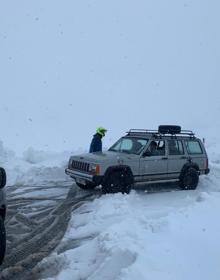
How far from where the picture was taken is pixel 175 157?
47.8 ft

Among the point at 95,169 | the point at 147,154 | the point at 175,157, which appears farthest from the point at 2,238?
the point at 175,157

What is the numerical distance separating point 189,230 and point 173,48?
50.3 meters

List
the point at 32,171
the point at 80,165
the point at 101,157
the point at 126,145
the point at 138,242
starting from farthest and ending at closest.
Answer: the point at 32,171 → the point at 126,145 → the point at 80,165 → the point at 101,157 → the point at 138,242

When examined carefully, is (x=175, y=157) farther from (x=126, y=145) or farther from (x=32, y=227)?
(x=32, y=227)

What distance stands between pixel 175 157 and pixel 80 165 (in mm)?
3063

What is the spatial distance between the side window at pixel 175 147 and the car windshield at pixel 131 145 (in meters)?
0.94

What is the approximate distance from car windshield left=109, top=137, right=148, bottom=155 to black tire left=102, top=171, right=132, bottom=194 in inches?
39.1

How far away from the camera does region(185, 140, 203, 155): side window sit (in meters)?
15.2

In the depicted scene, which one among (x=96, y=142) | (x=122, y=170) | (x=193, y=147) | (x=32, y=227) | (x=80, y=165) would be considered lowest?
(x=32, y=227)

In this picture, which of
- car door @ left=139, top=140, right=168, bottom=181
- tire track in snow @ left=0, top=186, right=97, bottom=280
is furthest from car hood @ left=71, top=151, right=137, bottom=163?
tire track in snow @ left=0, top=186, right=97, bottom=280

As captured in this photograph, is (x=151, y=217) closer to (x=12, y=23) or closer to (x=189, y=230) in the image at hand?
(x=189, y=230)

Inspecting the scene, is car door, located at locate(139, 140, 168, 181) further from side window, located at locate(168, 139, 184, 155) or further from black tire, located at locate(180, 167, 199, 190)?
black tire, located at locate(180, 167, 199, 190)

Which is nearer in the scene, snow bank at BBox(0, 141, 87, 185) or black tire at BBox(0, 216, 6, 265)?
black tire at BBox(0, 216, 6, 265)

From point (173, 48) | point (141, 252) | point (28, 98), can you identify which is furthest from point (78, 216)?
point (173, 48)
